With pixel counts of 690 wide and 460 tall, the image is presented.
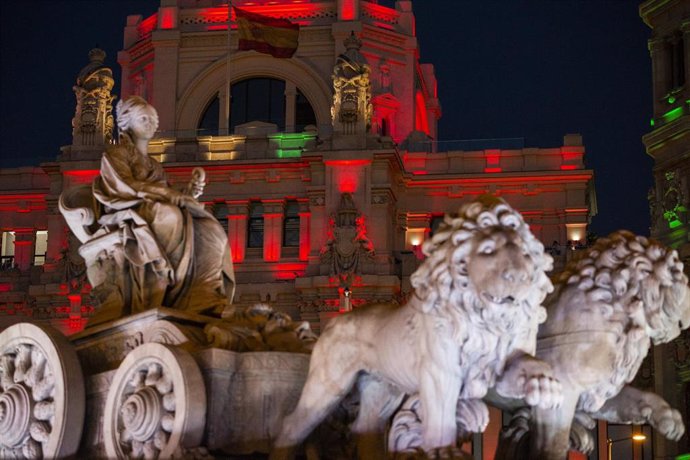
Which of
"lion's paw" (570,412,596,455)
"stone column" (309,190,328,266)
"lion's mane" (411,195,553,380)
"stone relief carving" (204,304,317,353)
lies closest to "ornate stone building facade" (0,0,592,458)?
"stone column" (309,190,328,266)

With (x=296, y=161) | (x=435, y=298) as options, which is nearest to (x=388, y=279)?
(x=296, y=161)

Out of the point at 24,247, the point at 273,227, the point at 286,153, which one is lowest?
the point at 24,247

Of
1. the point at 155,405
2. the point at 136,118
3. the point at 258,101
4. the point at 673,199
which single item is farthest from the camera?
the point at 258,101

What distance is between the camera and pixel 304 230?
5750 centimetres

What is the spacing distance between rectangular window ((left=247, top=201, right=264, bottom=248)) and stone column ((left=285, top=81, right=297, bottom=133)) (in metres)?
5.25

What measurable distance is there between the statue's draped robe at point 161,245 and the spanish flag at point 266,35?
1743 inches

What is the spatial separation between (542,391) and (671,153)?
4645 cm

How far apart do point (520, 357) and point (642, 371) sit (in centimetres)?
4434

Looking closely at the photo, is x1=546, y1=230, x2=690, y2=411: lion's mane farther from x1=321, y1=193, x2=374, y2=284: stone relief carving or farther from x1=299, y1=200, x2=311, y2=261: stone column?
x1=299, y1=200, x2=311, y2=261: stone column

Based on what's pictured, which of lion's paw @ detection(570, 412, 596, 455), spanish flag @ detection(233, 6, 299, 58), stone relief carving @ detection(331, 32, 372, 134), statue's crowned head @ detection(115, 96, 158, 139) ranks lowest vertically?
lion's paw @ detection(570, 412, 596, 455)

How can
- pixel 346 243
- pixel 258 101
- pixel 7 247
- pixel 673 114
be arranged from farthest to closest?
pixel 258 101
pixel 7 247
pixel 346 243
pixel 673 114

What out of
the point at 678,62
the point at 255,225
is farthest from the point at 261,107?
the point at 678,62

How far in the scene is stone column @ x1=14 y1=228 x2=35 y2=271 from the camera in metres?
62.5

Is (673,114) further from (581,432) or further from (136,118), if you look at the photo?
(581,432)
